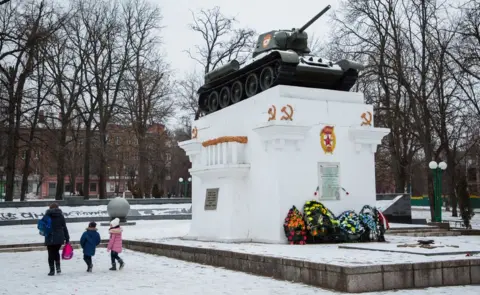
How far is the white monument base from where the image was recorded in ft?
42.4

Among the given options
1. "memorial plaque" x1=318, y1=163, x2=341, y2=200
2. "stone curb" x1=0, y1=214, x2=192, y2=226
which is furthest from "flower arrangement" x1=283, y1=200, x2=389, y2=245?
"stone curb" x1=0, y1=214, x2=192, y2=226

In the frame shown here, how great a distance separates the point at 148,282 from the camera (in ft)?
30.4

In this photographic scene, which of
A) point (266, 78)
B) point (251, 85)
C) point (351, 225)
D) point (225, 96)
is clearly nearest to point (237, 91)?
point (251, 85)

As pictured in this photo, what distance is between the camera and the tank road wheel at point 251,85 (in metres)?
15.0

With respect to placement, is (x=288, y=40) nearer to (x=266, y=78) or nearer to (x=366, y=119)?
(x=266, y=78)

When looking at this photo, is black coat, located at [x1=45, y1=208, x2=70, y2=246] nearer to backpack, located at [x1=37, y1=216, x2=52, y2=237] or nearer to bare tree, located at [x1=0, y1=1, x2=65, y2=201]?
backpack, located at [x1=37, y1=216, x2=52, y2=237]

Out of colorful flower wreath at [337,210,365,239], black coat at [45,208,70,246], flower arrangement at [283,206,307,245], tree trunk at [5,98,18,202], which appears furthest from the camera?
tree trunk at [5,98,18,202]

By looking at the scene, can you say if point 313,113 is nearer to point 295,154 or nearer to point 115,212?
point 295,154

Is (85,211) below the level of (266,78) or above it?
below

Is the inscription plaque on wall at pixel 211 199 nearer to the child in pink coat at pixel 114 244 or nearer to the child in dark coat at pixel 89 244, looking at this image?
the child in pink coat at pixel 114 244

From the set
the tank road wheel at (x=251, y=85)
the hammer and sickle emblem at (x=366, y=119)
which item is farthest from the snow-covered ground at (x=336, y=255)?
the tank road wheel at (x=251, y=85)

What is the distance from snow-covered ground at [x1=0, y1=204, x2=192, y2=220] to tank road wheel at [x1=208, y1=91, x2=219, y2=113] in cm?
1474

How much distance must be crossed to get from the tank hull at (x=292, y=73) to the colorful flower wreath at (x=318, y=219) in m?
3.40

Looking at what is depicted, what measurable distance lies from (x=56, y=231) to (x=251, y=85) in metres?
7.18
